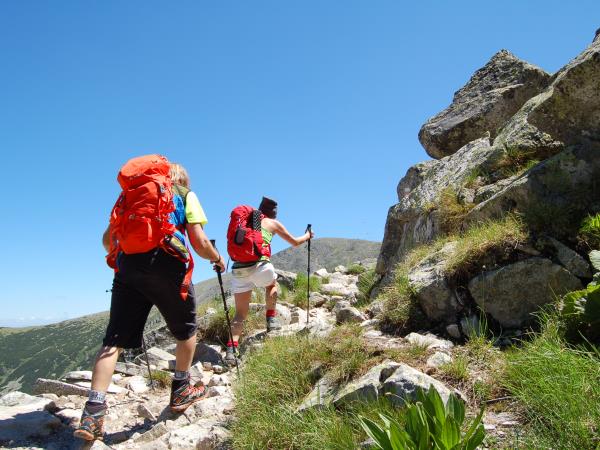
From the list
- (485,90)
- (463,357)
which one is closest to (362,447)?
(463,357)

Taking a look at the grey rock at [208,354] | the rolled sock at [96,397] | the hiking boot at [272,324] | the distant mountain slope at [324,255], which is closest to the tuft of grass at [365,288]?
the hiking boot at [272,324]

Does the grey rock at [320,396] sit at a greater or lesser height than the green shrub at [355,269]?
lesser

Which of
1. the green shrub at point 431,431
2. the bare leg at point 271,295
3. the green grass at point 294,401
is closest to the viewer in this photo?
the green shrub at point 431,431

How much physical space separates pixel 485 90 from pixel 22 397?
12.9 m

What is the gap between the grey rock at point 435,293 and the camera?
542 centimetres

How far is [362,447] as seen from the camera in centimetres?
286

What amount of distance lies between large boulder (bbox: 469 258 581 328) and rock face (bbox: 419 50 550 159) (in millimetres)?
6809

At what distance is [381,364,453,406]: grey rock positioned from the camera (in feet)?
10.4

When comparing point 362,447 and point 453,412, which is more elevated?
point 453,412

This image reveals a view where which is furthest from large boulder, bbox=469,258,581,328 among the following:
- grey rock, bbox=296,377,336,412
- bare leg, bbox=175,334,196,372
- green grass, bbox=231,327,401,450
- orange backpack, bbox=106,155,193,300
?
orange backpack, bbox=106,155,193,300

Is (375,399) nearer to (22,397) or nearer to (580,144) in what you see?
(22,397)

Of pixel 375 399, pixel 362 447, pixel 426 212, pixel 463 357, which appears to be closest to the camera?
pixel 362 447

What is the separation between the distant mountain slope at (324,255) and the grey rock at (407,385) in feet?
90.3

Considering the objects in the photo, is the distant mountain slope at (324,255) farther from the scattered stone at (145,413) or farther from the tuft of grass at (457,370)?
the tuft of grass at (457,370)
